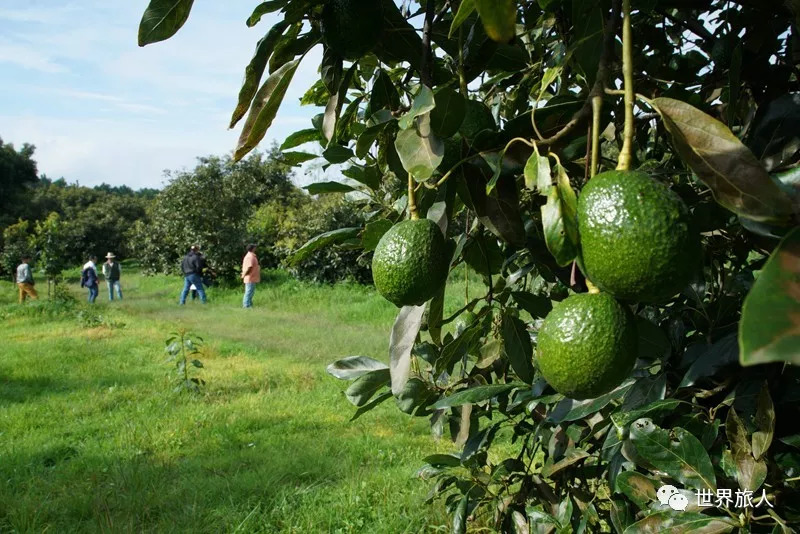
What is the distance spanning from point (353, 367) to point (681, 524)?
2.27 feet

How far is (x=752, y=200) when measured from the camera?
0.54 metres

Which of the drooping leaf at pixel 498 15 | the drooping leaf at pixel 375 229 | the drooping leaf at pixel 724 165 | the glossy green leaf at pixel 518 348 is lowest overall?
the glossy green leaf at pixel 518 348

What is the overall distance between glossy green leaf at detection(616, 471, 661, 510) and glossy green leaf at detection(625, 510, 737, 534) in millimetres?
84

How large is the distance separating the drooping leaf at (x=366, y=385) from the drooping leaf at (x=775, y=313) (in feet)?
3.08

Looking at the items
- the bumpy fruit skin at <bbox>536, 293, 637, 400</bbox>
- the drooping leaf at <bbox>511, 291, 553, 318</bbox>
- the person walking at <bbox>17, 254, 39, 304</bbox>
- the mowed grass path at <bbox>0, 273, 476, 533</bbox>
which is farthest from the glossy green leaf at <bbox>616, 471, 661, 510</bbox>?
the person walking at <bbox>17, 254, 39, 304</bbox>

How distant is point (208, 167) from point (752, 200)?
17.1m

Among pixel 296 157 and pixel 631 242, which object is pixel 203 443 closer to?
pixel 296 157

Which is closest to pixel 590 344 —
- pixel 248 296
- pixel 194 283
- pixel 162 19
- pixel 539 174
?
pixel 539 174

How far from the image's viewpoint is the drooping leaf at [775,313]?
1.20 ft

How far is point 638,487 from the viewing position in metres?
1.11

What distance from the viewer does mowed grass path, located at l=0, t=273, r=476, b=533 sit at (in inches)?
118

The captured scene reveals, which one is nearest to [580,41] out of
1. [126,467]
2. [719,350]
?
[719,350]

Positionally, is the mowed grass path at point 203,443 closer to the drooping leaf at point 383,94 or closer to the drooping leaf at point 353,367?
the drooping leaf at point 353,367

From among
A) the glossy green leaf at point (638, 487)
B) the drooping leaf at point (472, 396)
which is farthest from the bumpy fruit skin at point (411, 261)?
the glossy green leaf at point (638, 487)
